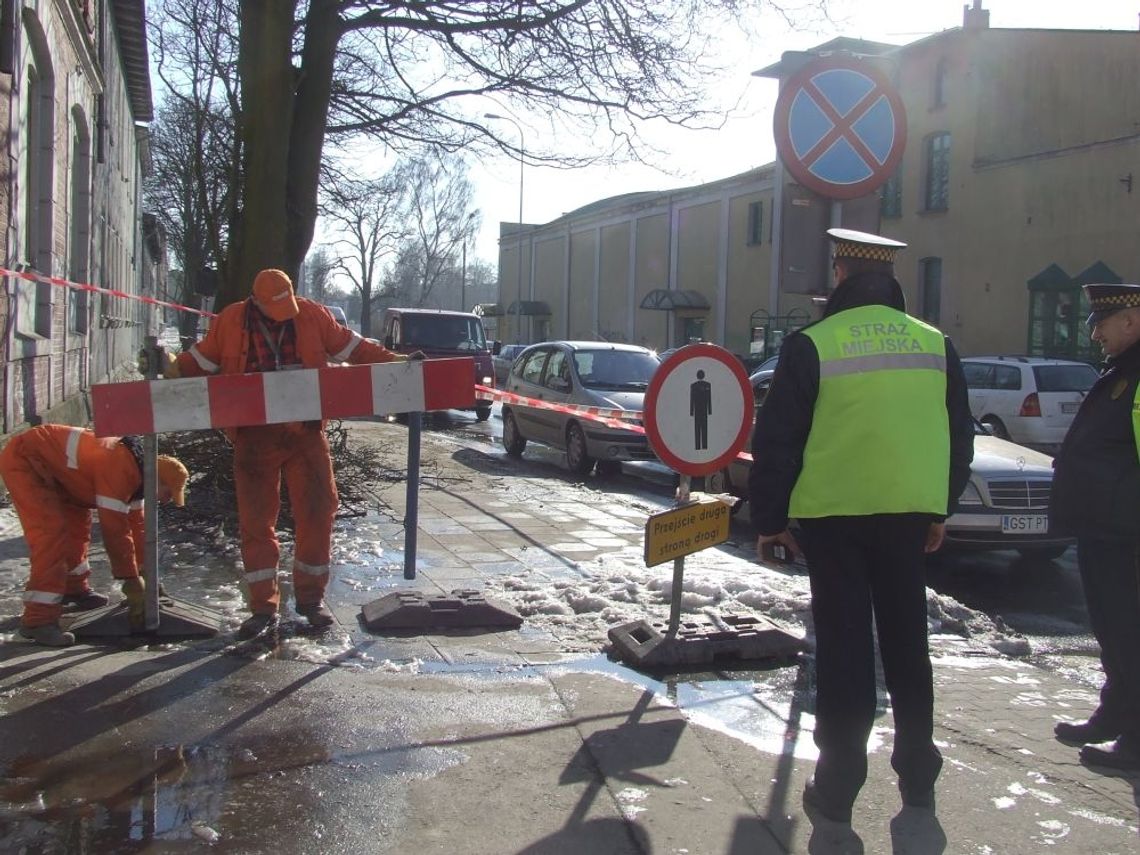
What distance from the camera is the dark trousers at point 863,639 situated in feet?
11.3

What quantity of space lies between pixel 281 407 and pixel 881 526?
2.79m

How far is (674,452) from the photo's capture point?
5.21 meters

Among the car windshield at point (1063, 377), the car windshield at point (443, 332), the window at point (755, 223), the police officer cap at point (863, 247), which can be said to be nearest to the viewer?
the police officer cap at point (863, 247)

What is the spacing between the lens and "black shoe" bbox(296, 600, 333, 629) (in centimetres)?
531

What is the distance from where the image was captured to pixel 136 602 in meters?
5.09

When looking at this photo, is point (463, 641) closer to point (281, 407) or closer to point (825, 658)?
point (281, 407)

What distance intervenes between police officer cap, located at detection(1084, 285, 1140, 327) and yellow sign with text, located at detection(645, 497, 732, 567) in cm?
182

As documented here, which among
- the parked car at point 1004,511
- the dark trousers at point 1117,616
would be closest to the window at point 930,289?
the parked car at point 1004,511

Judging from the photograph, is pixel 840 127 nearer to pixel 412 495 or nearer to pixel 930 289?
pixel 412 495

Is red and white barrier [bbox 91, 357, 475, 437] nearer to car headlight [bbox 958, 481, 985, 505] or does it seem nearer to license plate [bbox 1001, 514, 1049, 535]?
car headlight [bbox 958, 481, 985, 505]

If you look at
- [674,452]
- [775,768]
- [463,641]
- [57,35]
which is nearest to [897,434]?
[775,768]

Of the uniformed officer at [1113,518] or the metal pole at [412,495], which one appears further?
the metal pole at [412,495]

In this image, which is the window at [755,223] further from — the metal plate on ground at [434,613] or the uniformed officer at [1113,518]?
the uniformed officer at [1113,518]

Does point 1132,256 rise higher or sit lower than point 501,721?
higher
